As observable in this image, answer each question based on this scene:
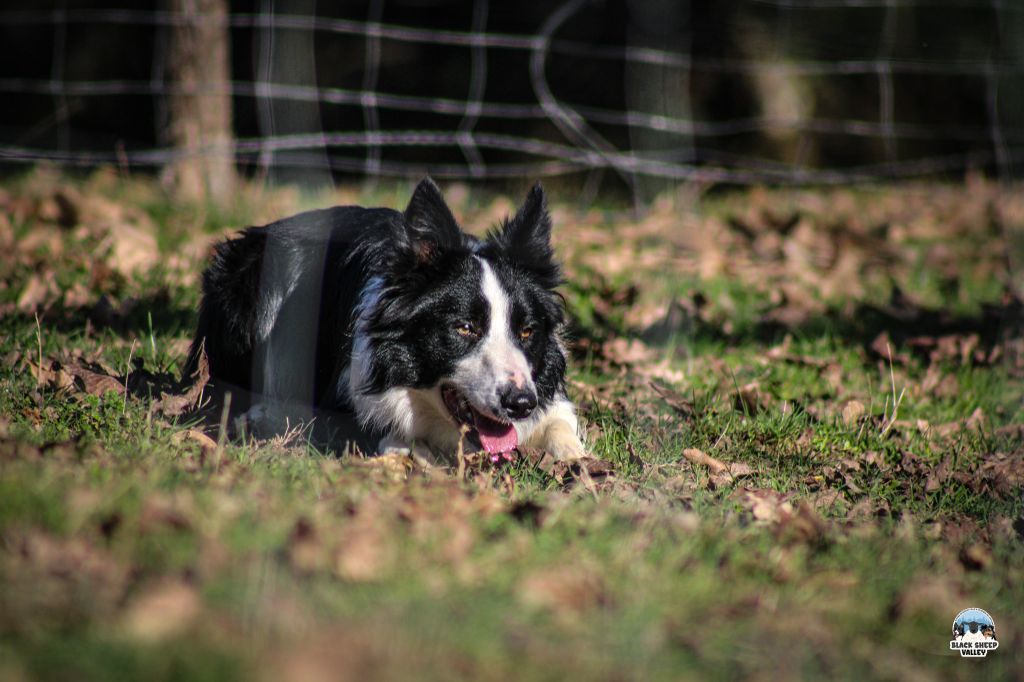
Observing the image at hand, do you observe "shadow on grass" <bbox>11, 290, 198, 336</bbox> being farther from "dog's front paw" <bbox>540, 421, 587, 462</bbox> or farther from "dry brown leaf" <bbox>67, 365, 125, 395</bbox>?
"dog's front paw" <bbox>540, 421, 587, 462</bbox>

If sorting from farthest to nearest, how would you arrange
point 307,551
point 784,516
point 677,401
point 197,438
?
point 677,401, point 197,438, point 784,516, point 307,551

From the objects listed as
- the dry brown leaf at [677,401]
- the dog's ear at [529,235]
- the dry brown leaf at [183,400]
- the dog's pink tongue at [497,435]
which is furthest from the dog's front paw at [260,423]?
the dry brown leaf at [677,401]

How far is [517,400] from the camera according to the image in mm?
3605

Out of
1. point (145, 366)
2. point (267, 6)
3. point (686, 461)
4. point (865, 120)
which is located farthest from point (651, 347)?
point (865, 120)

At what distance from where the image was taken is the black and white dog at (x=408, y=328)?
12.5 ft

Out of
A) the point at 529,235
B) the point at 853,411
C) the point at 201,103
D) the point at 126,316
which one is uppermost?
the point at 201,103

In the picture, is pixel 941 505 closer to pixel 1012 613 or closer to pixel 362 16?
pixel 1012 613

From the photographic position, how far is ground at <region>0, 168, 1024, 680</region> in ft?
6.91

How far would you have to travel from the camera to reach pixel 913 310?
580 cm

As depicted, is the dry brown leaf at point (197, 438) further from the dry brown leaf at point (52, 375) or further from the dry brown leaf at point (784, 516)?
the dry brown leaf at point (784, 516)

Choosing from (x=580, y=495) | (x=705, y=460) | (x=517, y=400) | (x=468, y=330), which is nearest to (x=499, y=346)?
(x=468, y=330)

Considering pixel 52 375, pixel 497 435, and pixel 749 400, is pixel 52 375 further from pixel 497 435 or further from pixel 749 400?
pixel 749 400

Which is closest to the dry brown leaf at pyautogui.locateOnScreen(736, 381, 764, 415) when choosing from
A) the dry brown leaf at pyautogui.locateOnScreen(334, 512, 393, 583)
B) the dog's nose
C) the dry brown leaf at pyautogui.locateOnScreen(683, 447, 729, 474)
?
the dry brown leaf at pyautogui.locateOnScreen(683, 447, 729, 474)

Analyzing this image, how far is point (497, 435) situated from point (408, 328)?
524 mm
